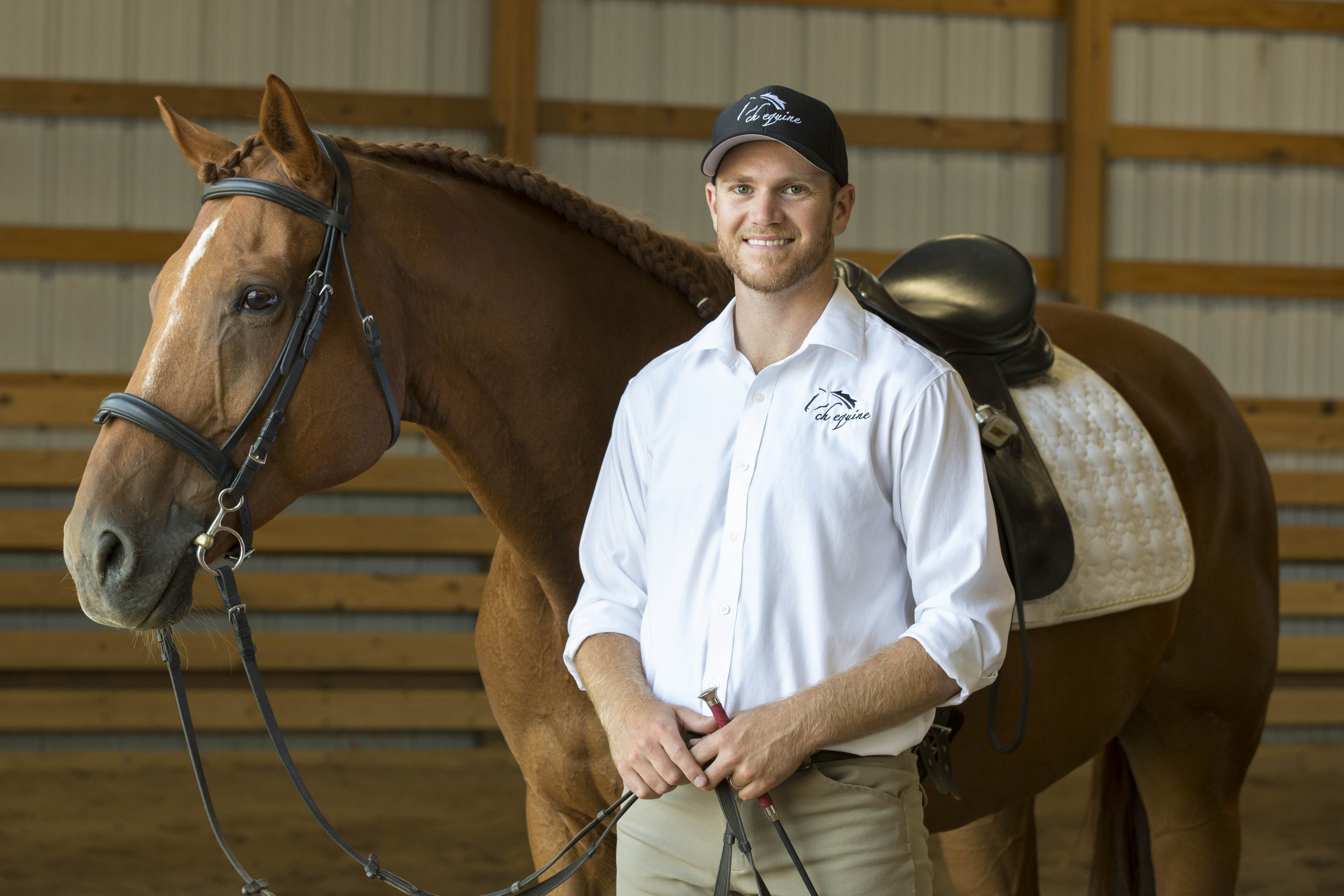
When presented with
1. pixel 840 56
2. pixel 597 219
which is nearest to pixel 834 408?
pixel 597 219

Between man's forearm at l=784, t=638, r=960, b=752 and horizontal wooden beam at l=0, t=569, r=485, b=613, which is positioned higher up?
man's forearm at l=784, t=638, r=960, b=752

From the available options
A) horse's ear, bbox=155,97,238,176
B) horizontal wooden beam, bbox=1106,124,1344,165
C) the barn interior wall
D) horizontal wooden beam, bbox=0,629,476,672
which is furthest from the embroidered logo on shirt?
horizontal wooden beam, bbox=1106,124,1344,165

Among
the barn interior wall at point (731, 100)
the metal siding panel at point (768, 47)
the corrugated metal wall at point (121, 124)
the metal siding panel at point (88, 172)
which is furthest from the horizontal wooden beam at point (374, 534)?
the metal siding panel at point (768, 47)

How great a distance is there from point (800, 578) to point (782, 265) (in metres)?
0.35

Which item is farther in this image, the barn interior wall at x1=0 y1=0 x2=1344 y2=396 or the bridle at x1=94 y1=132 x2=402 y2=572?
the barn interior wall at x1=0 y1=0 x2=1344 y2=396

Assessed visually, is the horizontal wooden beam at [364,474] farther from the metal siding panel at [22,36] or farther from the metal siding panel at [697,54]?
the metal siding panel at [697,54]

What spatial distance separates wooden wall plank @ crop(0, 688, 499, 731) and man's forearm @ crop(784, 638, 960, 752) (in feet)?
13.5

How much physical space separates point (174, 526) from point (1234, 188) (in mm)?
5874

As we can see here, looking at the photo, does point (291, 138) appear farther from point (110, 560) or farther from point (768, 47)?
point (768, 47)

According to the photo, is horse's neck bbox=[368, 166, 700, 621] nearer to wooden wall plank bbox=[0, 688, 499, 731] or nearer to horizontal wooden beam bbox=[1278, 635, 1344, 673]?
wooden wall plank bbox=[0, 688, 499, 731]

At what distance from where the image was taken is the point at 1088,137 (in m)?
5.47

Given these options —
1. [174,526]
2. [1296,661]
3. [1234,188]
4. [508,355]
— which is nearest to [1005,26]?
[1234,188]

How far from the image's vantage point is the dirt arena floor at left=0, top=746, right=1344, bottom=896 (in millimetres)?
3604

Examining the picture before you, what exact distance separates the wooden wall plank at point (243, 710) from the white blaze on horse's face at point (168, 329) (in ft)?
12.8
